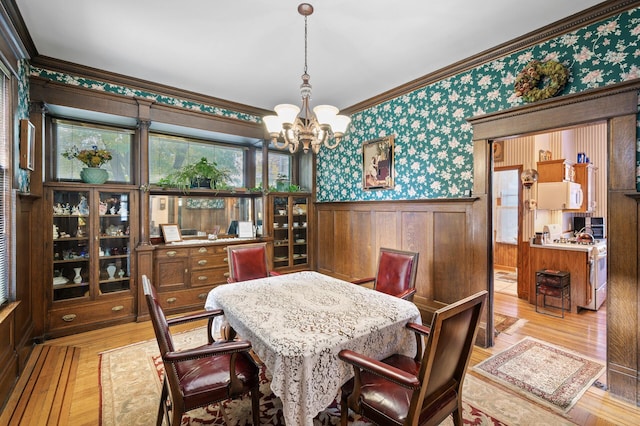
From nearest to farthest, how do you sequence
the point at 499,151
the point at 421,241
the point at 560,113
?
the point at 560,113 → the point at 421,241 → the point at 499,151

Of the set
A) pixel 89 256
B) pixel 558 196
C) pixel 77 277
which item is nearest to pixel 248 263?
pixel 89 256

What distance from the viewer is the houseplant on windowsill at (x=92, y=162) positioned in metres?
3.54

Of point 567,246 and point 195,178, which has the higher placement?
point 195,178

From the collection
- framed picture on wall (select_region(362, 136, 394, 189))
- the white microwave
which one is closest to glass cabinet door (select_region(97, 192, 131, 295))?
framed picture on wall (select_region(362, 136, 394, 189))

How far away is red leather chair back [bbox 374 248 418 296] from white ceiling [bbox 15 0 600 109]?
206cm

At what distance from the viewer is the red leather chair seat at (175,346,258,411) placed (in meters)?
1.66

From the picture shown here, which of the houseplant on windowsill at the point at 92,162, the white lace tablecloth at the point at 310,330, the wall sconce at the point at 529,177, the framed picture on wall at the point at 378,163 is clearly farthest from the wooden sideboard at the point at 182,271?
the wall sconce at the point at 529,177

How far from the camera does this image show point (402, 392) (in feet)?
5.16

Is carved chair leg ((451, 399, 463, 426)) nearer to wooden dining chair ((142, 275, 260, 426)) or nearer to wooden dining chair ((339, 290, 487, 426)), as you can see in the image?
wooden dining chair ((339, 290, 487, 426))

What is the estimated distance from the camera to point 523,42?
2.82m

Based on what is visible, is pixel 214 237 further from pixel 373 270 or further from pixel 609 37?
pixel 609 37

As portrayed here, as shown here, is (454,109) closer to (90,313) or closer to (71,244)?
(71,244)

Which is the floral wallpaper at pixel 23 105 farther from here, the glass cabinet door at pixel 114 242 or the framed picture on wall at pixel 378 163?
the framed picture on wall at pixel 378 163

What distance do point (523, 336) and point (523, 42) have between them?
304 centimetres
